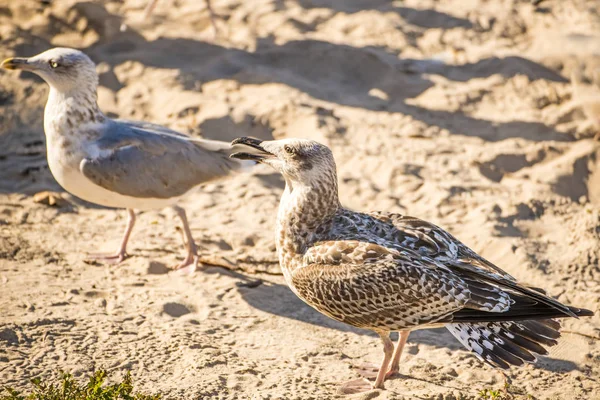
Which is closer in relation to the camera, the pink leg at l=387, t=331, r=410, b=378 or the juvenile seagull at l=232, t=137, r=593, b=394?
the juvenile seagull at l=232, t=137, r=593, b=394

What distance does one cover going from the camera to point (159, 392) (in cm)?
479

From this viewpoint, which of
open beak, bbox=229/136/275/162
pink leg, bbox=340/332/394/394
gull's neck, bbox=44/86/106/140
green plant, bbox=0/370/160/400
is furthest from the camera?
gull's neck, bbox=44/86/106/140

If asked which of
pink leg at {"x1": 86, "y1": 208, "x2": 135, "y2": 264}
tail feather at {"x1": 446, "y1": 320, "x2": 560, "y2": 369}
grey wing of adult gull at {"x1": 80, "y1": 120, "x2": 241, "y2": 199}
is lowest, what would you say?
pink leg at {"x1": 86, "y1": 208, "x2": 135, "y2": 264}

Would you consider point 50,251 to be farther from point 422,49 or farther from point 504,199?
point 422,49

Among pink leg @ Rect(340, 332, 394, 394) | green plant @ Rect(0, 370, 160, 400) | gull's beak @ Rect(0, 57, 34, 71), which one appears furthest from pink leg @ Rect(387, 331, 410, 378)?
gull's beak @ Rect(0, 57, 34, 71)

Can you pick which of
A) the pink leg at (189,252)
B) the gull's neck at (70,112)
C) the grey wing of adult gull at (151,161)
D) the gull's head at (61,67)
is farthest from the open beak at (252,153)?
the gull's head at (61,67)

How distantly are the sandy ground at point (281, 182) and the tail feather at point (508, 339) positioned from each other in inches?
15.4

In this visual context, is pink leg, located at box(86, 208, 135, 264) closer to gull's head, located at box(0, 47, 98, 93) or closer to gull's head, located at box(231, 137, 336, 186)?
gull's head, located at box(0, 47, 98, 93)

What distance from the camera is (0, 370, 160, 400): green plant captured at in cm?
435

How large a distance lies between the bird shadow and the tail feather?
65 centimetres

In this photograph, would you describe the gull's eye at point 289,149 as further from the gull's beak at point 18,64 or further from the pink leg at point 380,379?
the gull's beak at point 18,64

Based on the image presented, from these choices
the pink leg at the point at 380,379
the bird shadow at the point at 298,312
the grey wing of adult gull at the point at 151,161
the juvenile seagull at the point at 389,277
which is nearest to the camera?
the juvenile seagull at the point at 389,277

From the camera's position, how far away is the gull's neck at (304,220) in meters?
5.00

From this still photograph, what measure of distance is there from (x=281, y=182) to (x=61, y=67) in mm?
2317
